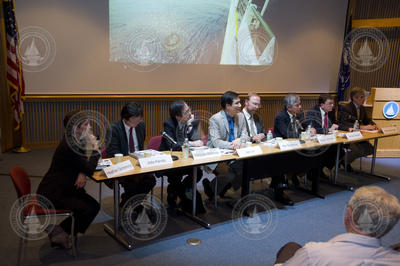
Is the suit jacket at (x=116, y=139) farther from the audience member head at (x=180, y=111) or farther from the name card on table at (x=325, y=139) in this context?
the name card on table at (x=325, y=139)

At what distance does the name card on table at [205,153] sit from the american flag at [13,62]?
3667 mm

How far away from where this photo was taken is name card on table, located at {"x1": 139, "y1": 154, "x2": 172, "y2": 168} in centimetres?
292

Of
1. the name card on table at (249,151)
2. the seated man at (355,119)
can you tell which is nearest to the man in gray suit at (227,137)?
the name card on table at (249,151)

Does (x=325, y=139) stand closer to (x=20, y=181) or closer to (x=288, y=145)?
(x=288, y=145)

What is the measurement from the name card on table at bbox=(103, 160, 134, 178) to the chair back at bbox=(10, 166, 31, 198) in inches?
22.1

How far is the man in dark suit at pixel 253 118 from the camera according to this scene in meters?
4.05

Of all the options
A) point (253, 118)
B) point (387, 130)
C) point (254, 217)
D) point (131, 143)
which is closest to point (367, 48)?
point (387, 130)

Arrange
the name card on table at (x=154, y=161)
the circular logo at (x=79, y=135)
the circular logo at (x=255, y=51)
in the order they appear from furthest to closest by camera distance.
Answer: the circular logo at (x=255, y=51)
the name card on table at (x=154, y=161)
the circular logo at (x=79, y=135)

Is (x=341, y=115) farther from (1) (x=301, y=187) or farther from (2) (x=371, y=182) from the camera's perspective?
(1) (x=301, y=187)

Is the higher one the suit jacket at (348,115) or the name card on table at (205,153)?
the suit jacket at (348,115)

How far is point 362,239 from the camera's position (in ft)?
4.30

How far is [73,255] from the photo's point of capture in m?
2.68

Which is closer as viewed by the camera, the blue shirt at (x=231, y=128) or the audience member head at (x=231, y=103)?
the audience member head at (x=231, y=103)

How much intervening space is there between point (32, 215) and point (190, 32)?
483cm
